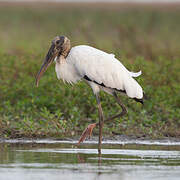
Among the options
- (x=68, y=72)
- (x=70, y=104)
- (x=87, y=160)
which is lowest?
(x=87, y=160)

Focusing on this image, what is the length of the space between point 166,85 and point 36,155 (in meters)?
4.92

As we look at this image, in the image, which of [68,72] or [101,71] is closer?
[101,71]

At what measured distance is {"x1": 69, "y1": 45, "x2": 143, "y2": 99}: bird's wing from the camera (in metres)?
9.14

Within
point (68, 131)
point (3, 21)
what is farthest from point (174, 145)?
point (3, 21)

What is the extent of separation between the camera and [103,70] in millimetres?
9195

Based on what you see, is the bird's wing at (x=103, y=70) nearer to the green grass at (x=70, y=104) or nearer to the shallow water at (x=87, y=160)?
the green grass at (x=70, y=104)

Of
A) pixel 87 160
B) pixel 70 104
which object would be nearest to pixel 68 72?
pixel 70 104

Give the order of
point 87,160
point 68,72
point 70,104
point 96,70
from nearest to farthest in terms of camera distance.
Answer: point 87,160 < point 96,70 < point 68,72 < point 70,104

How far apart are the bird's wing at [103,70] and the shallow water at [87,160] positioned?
701mm

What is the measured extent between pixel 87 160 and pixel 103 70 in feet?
6.16

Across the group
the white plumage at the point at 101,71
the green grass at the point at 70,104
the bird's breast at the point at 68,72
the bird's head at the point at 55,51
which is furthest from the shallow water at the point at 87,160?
the bird's head at the point at 55,51

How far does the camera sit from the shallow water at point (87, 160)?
6.58 metres

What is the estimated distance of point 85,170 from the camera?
6.87 meters

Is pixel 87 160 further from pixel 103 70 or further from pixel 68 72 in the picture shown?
pixel 68 72
